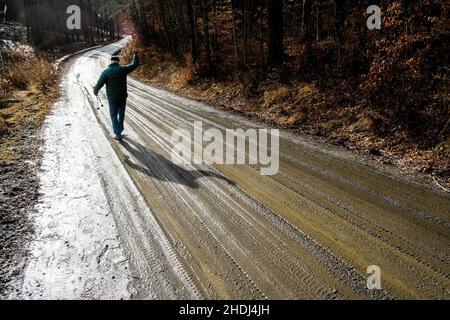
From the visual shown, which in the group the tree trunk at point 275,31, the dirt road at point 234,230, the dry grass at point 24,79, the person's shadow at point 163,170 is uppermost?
the tree trunk at point 275,31

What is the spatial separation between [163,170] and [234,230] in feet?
8.42

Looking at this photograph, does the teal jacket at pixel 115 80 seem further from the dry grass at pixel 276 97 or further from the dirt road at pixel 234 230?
the dry grass at pixel 276 97

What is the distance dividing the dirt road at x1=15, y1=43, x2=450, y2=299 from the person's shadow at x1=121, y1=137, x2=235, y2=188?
2cm

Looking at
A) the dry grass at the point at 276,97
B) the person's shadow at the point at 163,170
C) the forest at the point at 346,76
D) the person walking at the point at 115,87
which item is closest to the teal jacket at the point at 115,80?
the person walking at the point at 115,87

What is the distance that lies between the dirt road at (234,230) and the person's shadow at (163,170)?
2cm

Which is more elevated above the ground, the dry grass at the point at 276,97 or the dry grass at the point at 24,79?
the dry grass at the point at 24,79

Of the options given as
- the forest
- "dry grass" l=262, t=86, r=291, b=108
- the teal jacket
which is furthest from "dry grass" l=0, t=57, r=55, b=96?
"dry grass" l=262, t=86, r=291, b=108

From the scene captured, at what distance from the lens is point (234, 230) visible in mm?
4516

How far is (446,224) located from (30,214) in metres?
5.72

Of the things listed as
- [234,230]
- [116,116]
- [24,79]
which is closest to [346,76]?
[116,116]

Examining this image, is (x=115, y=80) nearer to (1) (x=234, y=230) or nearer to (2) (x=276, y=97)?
(2) (x=276, y=97)

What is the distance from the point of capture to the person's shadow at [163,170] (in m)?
6.19

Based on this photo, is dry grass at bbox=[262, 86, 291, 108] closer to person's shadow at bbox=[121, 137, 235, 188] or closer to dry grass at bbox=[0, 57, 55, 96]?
person's shadow at bbox=[121, 137, 235, 188]
